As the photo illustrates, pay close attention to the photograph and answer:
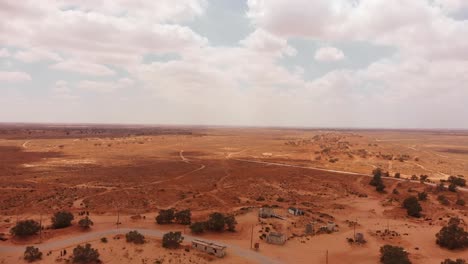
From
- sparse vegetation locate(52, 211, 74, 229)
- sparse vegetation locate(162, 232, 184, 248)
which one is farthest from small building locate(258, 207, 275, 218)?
sparse vegetation locate(52, 211, 74, 229)

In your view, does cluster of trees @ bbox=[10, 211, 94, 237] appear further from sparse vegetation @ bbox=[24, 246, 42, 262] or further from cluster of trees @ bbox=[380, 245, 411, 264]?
cluster of trees @ bbox=[380, 245, 411, 264]

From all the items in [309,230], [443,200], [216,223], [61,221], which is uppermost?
[61,221]

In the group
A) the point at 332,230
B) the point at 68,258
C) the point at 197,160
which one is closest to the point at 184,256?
the point at 68,258

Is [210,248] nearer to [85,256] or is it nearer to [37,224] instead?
[85,256]

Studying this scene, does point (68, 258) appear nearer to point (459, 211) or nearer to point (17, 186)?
point (17, 186)

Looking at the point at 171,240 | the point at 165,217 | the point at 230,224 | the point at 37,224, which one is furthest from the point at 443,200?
the point at 37,224

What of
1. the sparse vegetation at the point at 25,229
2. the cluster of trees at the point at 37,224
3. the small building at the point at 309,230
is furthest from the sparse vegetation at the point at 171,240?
the small building at the point at 309,230
